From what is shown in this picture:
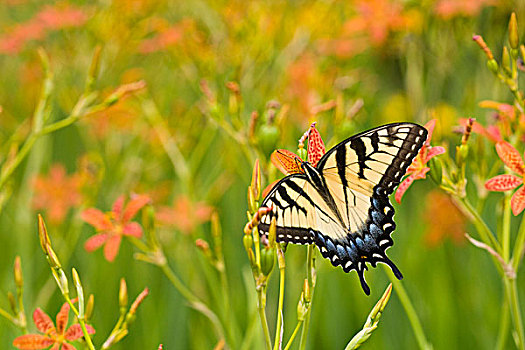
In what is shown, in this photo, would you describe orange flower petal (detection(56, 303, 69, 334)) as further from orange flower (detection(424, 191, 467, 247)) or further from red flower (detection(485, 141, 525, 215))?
orange flower (detection(424, 191, 467, 247))

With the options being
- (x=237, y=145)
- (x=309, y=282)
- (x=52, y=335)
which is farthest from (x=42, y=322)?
(x=237, y=145)

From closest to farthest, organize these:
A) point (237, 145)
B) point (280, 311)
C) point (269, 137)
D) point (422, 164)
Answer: point (280, 311), point (422, 164), point (269, 137), point (237, 145)

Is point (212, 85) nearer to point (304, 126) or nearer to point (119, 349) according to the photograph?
point (304, 126)

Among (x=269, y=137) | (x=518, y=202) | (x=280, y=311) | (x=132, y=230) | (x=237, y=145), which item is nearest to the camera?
(x=280, y=311)

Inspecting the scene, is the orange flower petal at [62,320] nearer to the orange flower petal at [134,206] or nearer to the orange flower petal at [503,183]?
the orange flower petal at [134,206]

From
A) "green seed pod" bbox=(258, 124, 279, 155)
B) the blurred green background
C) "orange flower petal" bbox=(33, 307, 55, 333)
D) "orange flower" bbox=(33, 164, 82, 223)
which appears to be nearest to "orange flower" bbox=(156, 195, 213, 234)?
the blurred green background

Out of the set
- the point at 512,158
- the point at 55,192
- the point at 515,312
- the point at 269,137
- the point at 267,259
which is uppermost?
the point at 55,192

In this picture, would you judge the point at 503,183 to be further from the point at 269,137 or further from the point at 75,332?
the point at 75,332
